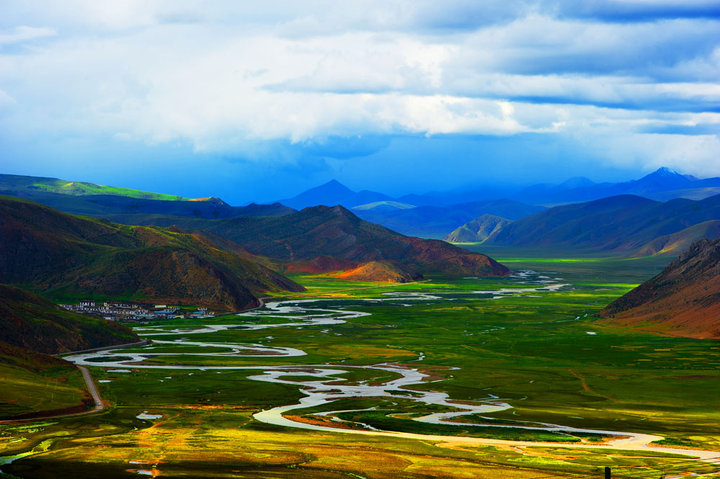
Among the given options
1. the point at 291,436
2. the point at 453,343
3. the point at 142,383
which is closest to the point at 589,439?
the point at 291,436

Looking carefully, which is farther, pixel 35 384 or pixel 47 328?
pixel 47 328

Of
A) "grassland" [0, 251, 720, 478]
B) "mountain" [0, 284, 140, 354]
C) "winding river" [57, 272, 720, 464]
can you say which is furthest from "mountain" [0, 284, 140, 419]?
"winding river" [57, 272, 720, 464]

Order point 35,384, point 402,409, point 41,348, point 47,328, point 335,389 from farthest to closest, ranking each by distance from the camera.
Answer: point 47,328
point 41,348
point 335,389
point 35,384
point 402,409

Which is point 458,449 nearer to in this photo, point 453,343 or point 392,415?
point 392,415

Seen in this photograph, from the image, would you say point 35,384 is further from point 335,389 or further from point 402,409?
point 402,409

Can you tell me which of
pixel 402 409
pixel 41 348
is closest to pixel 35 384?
pixel 41 348
